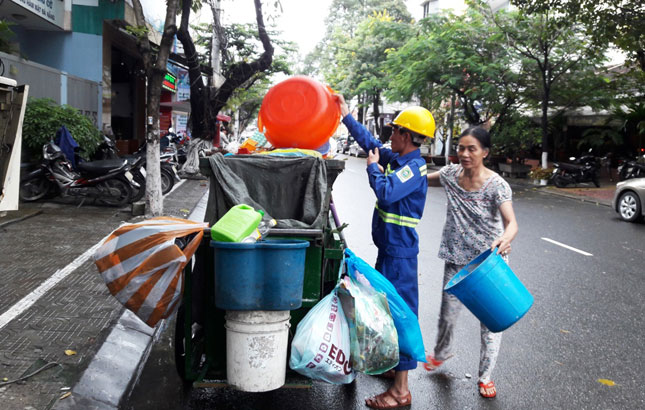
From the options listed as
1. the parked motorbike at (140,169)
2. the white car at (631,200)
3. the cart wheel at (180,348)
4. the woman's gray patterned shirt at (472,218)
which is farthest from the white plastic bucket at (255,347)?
the white car at (631,200)

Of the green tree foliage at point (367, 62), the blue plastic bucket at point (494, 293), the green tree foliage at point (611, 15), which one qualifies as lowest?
the blue plastic bucket at point (494, 293)

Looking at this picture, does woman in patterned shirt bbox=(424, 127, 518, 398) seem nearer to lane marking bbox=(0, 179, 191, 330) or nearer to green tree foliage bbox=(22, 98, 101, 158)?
lane marking bbox=(0, 179, 191, 330)

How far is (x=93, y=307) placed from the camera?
4840mm

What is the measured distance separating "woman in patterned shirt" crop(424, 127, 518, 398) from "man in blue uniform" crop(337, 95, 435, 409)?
0.36 m

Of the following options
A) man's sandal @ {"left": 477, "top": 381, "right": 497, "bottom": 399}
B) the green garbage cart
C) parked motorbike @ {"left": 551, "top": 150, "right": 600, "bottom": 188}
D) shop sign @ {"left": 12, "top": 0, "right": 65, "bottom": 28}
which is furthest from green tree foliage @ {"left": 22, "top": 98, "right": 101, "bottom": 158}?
parked motorbike @ {"left": 551, "top": 150, "right": 600, "bottom": 188}

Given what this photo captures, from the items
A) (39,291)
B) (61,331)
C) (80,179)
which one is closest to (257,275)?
(61,331)

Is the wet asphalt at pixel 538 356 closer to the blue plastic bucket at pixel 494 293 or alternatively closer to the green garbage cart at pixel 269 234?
the green garbage cart at pixel 269 234

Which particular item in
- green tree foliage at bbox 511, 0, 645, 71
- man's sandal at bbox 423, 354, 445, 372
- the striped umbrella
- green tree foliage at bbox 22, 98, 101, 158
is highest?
green tree foliage at bbox 511, 0, 645, 71

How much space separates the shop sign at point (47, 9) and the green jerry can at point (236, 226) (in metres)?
11.1

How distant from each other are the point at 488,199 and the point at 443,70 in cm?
2049

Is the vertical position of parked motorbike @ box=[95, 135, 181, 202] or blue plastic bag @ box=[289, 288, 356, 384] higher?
parked motorbike @ box=[95, 135, 181, 202]

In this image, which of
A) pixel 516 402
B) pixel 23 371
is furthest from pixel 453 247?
pixel 23 371

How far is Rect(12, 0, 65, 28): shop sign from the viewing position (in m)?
12.3

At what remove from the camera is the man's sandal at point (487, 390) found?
3.74 m
